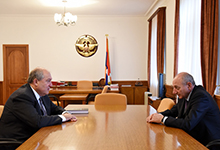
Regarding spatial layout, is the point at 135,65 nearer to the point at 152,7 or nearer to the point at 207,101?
the point at 152,7

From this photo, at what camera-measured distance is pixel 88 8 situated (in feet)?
24.2

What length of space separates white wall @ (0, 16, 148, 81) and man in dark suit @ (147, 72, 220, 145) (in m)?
6.09

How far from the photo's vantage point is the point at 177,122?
7.24 ft

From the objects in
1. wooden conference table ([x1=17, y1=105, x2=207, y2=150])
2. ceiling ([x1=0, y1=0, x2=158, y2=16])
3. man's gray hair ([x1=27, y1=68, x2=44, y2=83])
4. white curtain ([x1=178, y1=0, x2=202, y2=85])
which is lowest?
wooden conference table ([x1=17, y1=105, x2=207, y2=150])

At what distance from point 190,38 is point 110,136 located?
322 cm

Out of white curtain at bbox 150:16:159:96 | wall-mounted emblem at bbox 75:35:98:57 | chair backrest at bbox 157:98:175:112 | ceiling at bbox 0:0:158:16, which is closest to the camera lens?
chair backrest at bbox 157:98:175:112

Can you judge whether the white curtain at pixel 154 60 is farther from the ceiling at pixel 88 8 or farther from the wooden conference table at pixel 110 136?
the wooden conference table at pixel 110 136

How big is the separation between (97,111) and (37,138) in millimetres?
1240

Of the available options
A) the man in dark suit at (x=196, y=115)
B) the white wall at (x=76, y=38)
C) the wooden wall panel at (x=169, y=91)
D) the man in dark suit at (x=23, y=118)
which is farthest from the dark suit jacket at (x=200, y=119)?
the white wall at (x=76, y=38)

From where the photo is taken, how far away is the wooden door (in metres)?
8.47

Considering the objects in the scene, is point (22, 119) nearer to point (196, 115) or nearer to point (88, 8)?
point (196, 115)

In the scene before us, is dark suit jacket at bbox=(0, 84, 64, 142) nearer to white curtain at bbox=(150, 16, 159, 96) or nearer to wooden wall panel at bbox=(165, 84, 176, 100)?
wooden wall panel at bbox=(165, 84, 176, 100)

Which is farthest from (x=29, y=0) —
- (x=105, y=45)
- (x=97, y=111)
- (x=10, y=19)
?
(x=97, y=111)

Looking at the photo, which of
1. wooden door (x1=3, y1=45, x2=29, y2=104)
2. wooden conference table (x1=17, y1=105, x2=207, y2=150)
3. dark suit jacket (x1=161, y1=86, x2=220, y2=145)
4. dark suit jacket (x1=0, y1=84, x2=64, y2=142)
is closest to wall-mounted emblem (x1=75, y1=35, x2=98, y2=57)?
wooden door (x1=3, y1=45, x2=29, y2=104)
